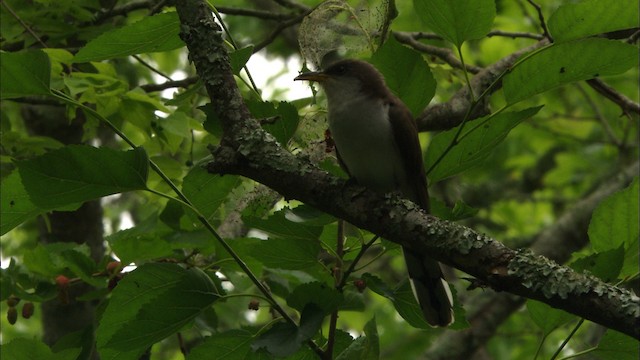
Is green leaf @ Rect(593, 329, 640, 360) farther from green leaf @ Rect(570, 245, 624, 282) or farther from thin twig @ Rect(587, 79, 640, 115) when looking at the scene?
thin twig @ Rect(587, 79, 640, 115)

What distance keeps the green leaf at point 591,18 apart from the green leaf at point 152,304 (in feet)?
4.86

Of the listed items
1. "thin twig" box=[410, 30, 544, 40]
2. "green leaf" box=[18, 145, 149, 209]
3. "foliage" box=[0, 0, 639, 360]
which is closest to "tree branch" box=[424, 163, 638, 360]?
"thin twig" box=[410, 30, 544, 40]

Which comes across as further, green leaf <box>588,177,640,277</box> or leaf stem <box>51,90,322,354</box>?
green leaf <box>588,177,640,277</box>

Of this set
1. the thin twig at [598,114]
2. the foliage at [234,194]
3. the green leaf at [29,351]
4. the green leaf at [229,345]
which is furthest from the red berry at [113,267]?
the thin twig at [598,114]

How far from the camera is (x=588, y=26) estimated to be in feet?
9.09

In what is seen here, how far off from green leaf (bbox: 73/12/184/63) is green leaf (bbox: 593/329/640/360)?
1878 mm

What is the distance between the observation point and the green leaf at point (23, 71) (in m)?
2.76

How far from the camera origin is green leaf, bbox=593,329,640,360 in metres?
3.00

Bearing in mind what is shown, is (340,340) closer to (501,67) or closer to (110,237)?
(110,237)

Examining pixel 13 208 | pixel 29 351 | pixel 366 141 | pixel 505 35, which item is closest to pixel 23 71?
pixel 13 208

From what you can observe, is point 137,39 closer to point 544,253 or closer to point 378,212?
point 378,212

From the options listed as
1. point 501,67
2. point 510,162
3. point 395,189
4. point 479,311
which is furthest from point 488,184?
point 395,189

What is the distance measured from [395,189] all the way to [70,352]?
5.23 feet

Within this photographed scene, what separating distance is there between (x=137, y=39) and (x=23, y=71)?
0.43m
